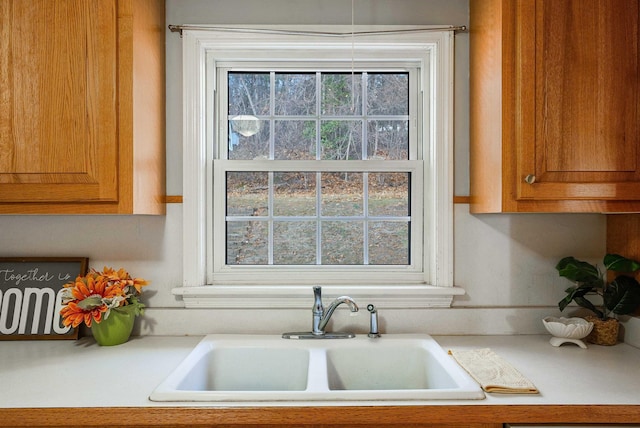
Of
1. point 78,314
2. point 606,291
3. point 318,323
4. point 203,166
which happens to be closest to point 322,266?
point 318,323

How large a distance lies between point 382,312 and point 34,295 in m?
1.35

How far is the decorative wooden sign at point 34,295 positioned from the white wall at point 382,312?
0.16 feet

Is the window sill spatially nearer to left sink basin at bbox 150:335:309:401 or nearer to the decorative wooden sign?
left sink basin at bbox 150:335:309:401

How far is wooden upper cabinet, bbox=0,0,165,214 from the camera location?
1455mm

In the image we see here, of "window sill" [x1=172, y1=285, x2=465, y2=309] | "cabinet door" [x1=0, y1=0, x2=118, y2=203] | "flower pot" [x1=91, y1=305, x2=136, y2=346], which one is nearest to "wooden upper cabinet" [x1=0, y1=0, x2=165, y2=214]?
"cabinet door" [x1=0, y1=0, x2=118, y2=203]

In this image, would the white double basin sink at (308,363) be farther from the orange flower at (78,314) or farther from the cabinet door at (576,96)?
the cabinet door at (576,96)

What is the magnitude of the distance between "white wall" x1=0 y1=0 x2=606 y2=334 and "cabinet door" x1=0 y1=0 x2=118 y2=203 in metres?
0.36

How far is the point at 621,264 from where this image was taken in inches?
64.0

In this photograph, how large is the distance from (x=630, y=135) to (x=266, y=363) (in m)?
1.45

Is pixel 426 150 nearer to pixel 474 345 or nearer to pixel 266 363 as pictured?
pixel 474 345

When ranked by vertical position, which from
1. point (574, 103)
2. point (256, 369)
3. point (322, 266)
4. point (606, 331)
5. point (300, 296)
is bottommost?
point (256, 369)

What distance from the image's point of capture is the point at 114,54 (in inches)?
57.7

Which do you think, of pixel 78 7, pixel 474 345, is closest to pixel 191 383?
pixel 474 345

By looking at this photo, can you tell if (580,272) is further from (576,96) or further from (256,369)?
(256,369)
